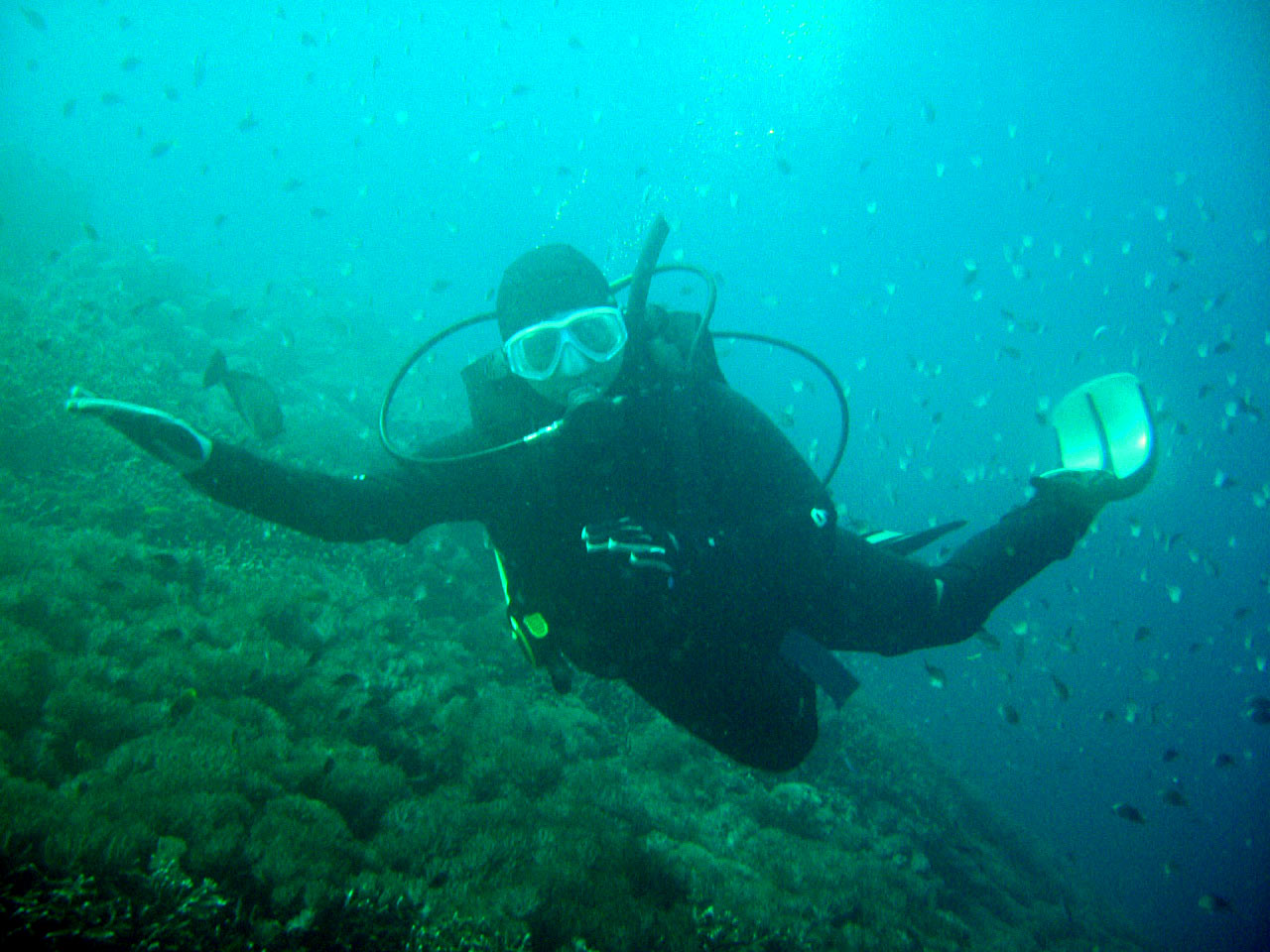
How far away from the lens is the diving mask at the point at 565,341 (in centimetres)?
346

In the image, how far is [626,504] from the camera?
321 cm

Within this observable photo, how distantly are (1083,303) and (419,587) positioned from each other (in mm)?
70009

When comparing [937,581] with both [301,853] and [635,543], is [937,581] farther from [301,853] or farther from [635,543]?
[301,853]

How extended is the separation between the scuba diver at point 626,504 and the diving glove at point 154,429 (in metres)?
0.01

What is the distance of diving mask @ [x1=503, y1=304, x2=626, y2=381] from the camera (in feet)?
11.3

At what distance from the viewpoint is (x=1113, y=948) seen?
8.73 m

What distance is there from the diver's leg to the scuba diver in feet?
0.29

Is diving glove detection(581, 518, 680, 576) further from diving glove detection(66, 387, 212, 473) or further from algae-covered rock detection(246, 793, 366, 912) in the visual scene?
algae-covered rock detection(246, 793, 366, 912)

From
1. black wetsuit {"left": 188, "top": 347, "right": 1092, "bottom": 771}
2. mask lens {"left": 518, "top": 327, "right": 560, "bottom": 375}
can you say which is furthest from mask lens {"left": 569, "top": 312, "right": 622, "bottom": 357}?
black wetsuit {"left": 188, "top": 347, "right": 1092, "bottom": 771}

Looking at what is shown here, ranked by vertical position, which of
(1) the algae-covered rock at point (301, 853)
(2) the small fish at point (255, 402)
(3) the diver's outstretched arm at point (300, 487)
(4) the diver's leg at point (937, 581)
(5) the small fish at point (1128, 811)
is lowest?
(5) the small fish at point (1128, 811)

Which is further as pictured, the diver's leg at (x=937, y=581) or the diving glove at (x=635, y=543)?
the diver's leg at (x=937, y=581)

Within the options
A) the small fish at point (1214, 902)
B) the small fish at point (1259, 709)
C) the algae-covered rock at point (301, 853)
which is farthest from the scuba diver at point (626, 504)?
the small fish at point (1214, 902)

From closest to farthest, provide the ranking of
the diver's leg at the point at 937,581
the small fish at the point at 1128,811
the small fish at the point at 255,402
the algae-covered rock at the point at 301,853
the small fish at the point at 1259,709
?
the algae-covered rock at the point at 301,853 → the diver's leg at the point at 937,581 → the small fish at the point at 255,402 → the small fish at the point at 1128,811 → the small fish at the point at 1259,709

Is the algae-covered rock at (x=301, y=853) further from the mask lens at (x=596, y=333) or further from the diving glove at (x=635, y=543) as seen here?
the mask lens at (x=596, y=333)
